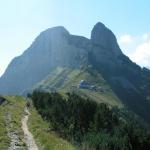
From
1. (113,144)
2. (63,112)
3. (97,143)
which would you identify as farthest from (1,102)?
(97,143)

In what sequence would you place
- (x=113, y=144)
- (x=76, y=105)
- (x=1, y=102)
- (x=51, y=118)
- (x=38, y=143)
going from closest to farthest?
(x=38, y=143)
(x=113, y=144)
(x=51, y=118)
(x=76, y=105)
(x=1, y=102)

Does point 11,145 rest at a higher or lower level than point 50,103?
lower

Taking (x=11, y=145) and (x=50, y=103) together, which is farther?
(x=50, y=103)

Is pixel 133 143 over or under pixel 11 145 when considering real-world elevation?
over

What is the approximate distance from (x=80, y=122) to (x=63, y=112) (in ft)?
24.6

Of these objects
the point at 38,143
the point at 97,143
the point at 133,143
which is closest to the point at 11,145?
the point at 38,143

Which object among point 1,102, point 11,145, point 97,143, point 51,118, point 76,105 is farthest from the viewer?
point 1,102

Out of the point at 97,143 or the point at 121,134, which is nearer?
the point at 97,143

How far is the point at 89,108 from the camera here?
11056cm

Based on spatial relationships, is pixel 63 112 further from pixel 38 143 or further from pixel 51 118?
pixel 38 143

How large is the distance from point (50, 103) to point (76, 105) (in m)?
14.5

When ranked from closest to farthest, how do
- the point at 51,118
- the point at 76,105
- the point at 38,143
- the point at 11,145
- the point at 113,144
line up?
the point at 11,145, the point at 38,143, the point at 113,144, the point at 51,118, the point at 76,105

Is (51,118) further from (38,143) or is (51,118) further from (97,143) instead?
Result: (38,143)

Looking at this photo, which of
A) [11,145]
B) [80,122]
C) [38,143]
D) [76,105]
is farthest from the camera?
[76,105]
